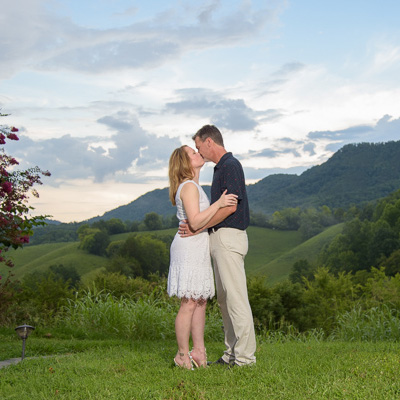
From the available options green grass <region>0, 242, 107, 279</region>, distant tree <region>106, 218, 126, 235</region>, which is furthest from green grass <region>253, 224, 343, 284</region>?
green grass <region>0, 242, 107, 279</region>

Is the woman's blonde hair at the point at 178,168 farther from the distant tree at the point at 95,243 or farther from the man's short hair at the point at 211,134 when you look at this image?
the distant tree at the point at 95,243

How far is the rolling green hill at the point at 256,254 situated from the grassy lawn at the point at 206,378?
62.6m

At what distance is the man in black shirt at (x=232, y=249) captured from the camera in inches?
180

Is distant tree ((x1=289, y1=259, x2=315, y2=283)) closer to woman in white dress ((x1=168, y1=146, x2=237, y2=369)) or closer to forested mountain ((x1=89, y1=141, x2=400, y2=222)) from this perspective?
forested mountain ((x1=89, y1=141, x2=400, y2=222))

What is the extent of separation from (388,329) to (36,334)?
5860 millimetres

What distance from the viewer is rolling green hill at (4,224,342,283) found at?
72062mm

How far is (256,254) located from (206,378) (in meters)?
80.7

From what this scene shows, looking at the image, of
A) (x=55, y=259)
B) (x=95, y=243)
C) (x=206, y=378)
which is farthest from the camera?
(x=95, y=243)

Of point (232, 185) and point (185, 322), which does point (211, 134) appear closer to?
point (232, 185)

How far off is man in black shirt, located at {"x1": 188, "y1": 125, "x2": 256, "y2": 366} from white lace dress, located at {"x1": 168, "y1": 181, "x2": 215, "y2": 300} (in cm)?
10

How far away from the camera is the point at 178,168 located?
463 cm

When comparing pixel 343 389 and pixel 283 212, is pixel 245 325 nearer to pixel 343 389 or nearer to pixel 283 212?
pixel 343 389

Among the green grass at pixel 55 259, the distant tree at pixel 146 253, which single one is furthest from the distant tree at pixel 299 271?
the green grass at pixel 55 259

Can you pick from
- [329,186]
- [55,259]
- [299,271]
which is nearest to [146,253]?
[55,259]
